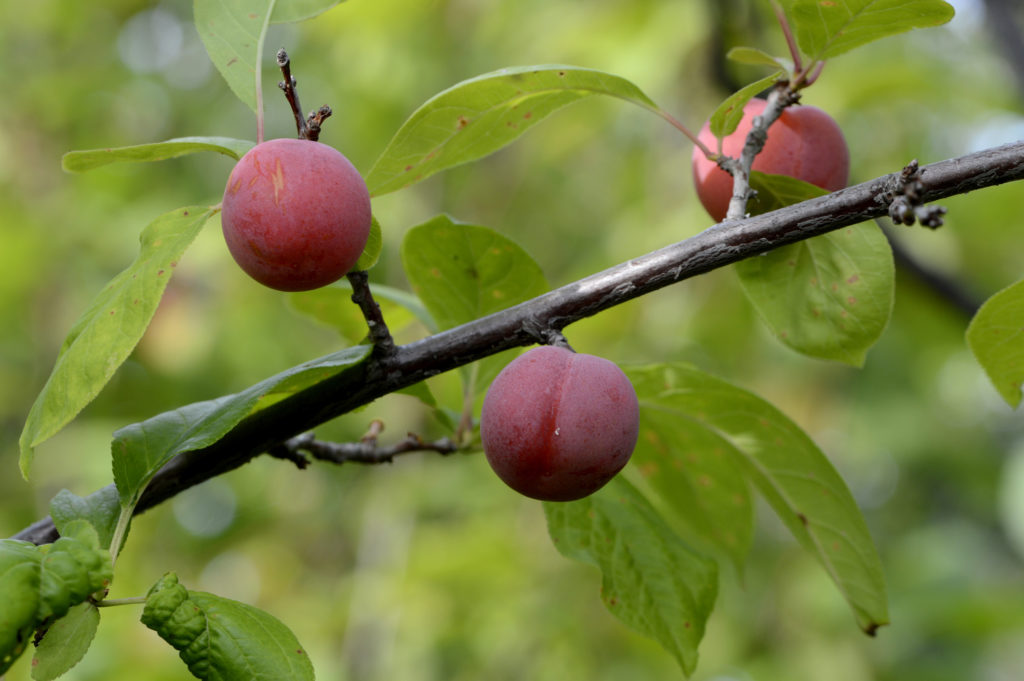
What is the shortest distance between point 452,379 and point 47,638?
174cm

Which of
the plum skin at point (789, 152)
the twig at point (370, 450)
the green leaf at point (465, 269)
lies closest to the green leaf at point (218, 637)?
the twig at point (370, 450)

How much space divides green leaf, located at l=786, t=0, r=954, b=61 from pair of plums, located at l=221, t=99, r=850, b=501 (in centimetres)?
59

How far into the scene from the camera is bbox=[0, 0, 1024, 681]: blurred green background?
3.32 m

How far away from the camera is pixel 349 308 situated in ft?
5.32

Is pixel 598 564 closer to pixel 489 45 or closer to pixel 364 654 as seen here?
pixel 364 654

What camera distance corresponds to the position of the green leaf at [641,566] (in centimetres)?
131

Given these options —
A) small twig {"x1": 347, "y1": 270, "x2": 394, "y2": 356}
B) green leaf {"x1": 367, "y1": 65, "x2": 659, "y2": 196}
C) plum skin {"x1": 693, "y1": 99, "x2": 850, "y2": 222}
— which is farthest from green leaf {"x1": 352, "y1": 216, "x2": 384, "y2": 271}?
plum skin {"x1": 693, "y1": 99, "x2": 850, "y2": 222}

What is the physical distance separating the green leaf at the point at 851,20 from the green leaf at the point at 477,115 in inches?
9.7

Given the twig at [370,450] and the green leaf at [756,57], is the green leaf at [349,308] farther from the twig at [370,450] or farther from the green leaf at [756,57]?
the green leaf at [756,57]

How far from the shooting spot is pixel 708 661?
3.87 meters

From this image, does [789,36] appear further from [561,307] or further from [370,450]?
[370,450]

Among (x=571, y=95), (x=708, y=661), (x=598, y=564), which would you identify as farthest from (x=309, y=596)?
(x=571, y=95)

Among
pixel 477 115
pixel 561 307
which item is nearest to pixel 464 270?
pixel 477 115

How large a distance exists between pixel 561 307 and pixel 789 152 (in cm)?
49
